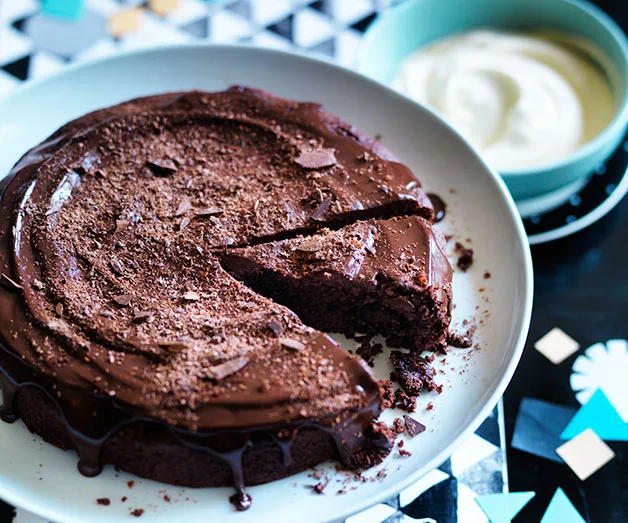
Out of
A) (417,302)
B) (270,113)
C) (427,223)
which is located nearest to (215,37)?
(270,113)

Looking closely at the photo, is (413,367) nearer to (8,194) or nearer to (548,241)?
(548,241)

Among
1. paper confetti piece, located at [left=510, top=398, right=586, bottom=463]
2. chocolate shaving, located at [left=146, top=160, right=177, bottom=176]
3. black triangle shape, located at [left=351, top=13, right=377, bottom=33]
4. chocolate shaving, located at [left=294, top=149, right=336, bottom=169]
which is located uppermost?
black triangle shape, located at [left=351, top=13, right=377, bottom=33]

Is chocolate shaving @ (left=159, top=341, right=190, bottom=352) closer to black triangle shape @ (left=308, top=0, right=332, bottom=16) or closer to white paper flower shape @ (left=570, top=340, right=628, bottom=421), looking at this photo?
white paper flower shape @ (left=570, top=340, right=628, bottom=421)

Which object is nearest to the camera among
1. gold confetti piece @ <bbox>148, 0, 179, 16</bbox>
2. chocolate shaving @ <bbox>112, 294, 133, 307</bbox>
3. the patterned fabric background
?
chocolate shaving @ <bbox>112, 294, 133, 307</bbox>

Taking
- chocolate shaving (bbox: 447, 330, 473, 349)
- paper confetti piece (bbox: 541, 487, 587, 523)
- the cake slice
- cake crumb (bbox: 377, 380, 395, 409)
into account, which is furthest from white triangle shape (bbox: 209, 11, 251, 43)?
paper confetti piece (bbox: 541, 487, 587, 523)

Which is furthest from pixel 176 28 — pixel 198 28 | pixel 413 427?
pixel 413 427

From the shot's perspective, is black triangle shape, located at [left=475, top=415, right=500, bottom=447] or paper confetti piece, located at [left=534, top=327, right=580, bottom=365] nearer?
black triangle shape, located at [left=475, top=415, right=500, bottom=447]

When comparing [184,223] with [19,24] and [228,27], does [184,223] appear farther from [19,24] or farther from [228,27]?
[19,24]
